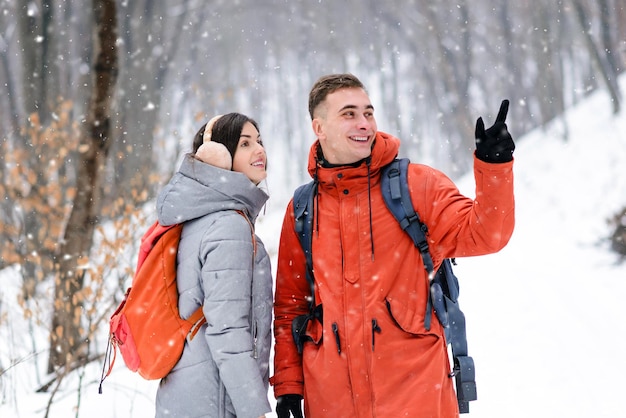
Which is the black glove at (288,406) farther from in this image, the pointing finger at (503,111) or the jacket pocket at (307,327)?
the pointing finger at (503,111)

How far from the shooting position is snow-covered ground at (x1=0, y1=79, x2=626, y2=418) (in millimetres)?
5277

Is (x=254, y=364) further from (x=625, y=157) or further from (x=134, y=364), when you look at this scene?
(x=625, y=157)

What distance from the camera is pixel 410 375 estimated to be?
246cm

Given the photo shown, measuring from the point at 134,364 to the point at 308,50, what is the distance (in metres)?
32.7

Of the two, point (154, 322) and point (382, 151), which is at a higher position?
point (382, 151)

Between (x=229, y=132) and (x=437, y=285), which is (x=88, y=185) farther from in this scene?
(x=437, y=285)

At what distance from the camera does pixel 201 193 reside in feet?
8.34

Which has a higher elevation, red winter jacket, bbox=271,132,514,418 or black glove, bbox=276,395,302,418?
red winter jacket, bbox=271,132,514,418

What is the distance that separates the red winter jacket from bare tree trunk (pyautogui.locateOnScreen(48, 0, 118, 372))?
333cm

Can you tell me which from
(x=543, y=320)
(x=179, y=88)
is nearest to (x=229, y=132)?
(x=543, y=320)

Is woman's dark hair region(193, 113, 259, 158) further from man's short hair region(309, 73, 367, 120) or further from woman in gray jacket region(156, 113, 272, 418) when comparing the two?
man's short hair region(309, 73, 367, 120)

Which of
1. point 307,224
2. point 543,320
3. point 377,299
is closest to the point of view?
point 377,299

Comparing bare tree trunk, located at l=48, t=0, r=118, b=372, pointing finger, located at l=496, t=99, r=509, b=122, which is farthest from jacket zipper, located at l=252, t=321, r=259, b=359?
bare tree trunk, located at l=48, t=0, r=118, b=372

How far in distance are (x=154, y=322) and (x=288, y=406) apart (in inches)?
27.1
